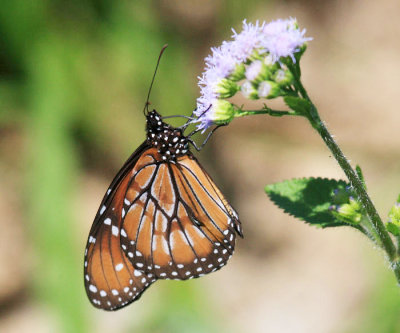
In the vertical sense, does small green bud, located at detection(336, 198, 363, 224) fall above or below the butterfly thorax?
below

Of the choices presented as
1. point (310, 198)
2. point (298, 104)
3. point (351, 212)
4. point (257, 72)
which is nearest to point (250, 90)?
point (257, 72)

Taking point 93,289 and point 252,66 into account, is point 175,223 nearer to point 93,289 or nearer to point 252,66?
point 93,289

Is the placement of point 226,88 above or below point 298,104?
above

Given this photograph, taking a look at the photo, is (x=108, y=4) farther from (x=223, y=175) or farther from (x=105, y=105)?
(x=223, y=175)

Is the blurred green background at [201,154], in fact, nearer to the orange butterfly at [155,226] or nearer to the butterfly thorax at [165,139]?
the orange butterfly at [155,226]

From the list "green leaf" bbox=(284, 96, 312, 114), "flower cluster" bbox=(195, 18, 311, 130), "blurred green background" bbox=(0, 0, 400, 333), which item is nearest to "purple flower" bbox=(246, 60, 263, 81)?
"flower cluster" bbox=(195, 18, 311, 130)

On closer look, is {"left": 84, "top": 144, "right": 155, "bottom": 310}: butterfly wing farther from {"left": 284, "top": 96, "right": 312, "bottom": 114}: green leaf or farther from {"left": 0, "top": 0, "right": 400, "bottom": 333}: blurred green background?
{"left": 0, "top": 0, "right": 400, "bottom": 333}: blurred green background
